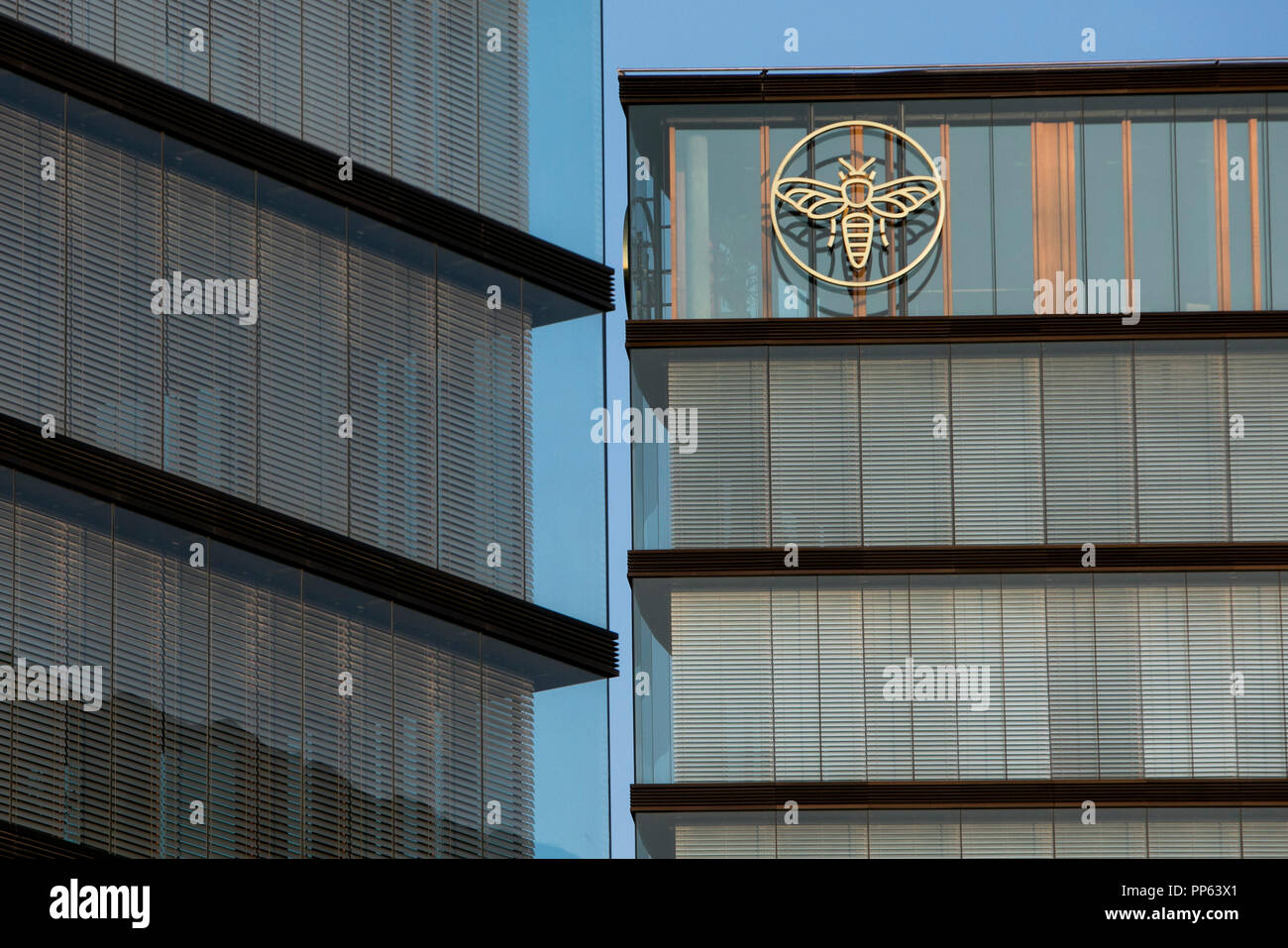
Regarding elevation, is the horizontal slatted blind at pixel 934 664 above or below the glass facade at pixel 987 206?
below

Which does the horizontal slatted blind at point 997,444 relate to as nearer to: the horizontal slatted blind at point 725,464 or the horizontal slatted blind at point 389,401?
the horizontal slatted blind at point 725,464

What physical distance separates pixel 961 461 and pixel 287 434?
63.2 feet

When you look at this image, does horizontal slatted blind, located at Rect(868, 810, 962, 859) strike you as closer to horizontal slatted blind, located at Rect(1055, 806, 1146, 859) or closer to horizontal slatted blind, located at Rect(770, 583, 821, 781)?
horizontal slatted blind, located at Rect(770, 583, 821, 781)

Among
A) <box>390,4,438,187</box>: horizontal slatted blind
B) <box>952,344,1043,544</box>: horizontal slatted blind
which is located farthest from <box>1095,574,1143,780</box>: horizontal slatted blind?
<box>390,4,438,187</box>: horizontal slatted blind

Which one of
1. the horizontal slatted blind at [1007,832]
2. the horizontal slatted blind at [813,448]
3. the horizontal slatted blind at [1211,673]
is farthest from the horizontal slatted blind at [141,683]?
the horizontal slatted blind at [1211,673]

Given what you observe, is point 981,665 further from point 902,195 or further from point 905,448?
point 902,195

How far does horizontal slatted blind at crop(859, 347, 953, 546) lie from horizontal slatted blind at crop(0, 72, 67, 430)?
74.4ft

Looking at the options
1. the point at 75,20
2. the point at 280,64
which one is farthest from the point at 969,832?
the point at 75,20

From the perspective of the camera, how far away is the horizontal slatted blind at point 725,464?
58094 millimetres

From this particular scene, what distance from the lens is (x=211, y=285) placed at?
43219 mm

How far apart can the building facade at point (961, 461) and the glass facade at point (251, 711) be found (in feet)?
32.5

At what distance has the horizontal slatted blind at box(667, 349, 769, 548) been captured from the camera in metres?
58.1

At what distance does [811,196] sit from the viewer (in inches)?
2354
